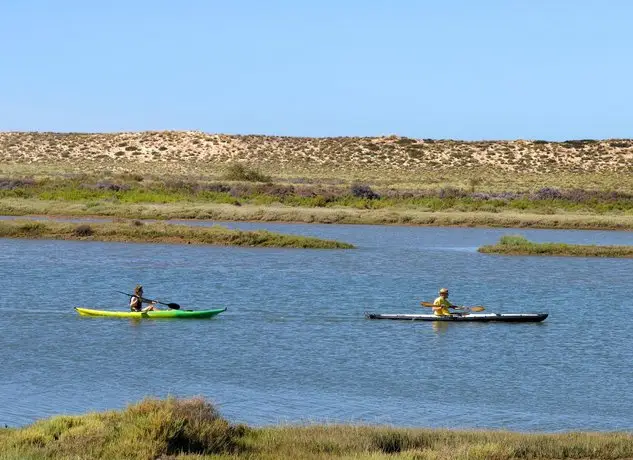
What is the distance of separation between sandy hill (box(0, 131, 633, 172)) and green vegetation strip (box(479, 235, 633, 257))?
63.7 metres

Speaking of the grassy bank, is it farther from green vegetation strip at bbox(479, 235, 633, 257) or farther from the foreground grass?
the foreground grass

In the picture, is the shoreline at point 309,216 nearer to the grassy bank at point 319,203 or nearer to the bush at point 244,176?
the grassy bank at point 319,203

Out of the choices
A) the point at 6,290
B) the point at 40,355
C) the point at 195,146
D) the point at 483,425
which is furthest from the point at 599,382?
the point at 195,146

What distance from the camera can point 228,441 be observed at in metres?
13.5

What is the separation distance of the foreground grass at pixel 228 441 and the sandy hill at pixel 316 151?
9596cm

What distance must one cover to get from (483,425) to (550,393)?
129 inches


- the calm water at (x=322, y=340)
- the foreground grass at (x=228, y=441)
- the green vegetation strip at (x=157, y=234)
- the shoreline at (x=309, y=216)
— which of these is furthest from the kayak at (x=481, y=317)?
the shoreline at (x=309, y=216)

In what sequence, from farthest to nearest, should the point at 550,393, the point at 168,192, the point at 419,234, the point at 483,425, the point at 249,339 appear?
the point at 168,192, the point at 419,234, the point at 249,339, the point at 550,393, the point at 483,425

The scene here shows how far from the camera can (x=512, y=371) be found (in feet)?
73.3

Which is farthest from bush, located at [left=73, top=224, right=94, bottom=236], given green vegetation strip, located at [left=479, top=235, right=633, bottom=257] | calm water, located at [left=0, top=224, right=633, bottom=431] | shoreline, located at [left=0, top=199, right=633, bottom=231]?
green vegetation strip, located at [left=479, top=235, right=633, bottom=257]

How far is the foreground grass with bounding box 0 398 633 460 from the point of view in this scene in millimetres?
12820

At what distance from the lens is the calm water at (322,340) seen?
1858 cm

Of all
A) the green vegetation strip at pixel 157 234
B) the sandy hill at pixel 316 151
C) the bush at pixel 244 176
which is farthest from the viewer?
the sandy hill at pixel 316 151

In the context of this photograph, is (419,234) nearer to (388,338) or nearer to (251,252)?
(251,252)
